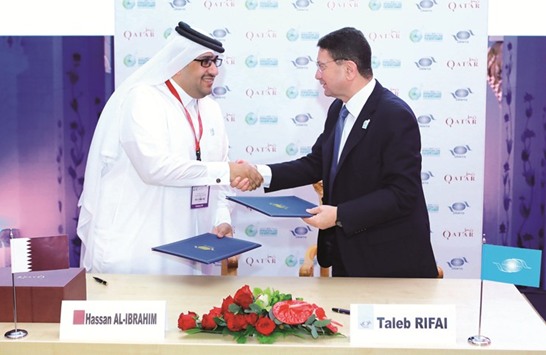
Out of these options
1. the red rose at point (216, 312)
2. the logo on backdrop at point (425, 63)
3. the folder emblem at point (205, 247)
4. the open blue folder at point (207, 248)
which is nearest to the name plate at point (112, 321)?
the red rose at point (216, 312)

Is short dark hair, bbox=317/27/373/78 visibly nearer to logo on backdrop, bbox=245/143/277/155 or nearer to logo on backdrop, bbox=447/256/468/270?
logo on backdrop, bbox=245/143/277/155

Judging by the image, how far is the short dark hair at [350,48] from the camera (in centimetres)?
330

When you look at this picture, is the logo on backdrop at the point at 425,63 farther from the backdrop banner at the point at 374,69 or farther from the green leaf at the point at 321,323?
the green leaf at the point at 321,323

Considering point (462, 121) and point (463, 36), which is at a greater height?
point (463, 36)

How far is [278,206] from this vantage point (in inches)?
115

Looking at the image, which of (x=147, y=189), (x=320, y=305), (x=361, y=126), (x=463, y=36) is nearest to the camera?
(x=320, y=305)

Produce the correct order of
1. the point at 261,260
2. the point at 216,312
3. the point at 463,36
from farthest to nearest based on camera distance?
the point at 261,260 < the point at 463,36 < the point at 216,312

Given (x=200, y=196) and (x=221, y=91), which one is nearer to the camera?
(x=200, y=196)

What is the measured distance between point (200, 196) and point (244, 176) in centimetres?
26

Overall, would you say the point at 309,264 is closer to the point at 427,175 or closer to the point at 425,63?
the point at 427,175

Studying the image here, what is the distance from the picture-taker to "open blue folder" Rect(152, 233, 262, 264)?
8.86ft

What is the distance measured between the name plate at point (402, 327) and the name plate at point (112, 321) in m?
0.61

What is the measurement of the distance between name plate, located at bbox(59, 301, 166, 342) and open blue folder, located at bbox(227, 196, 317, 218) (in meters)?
0.80

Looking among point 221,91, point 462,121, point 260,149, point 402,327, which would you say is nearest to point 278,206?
point 402,327
